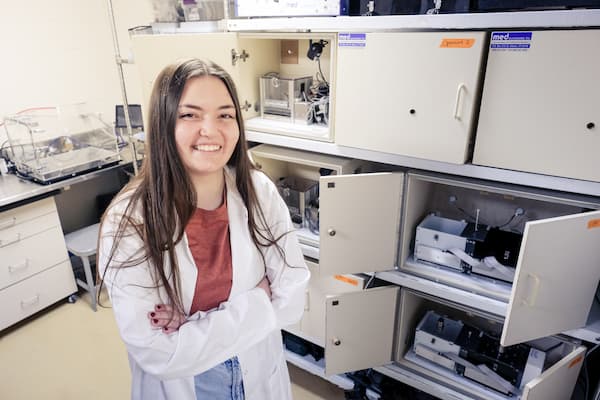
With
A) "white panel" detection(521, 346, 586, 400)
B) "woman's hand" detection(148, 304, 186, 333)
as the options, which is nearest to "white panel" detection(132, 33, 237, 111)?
"woman's hand" detection(148, 304, 186, 333)

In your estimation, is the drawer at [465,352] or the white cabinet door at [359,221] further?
the drawer at [465,352]

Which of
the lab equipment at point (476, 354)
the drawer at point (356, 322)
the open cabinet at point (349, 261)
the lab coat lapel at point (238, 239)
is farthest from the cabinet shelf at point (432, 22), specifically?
the lab equipment at point (476, 354)

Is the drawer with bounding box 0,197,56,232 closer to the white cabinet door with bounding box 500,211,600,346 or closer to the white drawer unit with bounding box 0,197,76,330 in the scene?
the white drawer unit with bounding box 0,197,76,330

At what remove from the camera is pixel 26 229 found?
228 cm

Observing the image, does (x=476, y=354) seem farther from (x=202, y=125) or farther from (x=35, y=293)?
(x=35, y=293)

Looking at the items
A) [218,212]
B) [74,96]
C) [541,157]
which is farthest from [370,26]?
[74,96]

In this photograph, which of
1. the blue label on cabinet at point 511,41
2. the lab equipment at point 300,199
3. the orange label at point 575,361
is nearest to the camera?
the blue label on cabinet at point 511,41

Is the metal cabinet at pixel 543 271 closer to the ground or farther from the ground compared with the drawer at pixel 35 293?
farther from the ground

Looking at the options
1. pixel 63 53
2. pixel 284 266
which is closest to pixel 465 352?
pixel 284 266

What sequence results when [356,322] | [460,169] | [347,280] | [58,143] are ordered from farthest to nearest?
[58,143]
[347,280]
[356,322]
[460,169]

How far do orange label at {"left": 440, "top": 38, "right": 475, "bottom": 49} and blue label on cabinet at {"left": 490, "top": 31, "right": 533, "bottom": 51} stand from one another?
0.20 ft

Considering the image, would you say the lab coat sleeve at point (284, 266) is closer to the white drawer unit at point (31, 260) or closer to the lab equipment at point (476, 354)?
the lab equipment at point (476, 354)

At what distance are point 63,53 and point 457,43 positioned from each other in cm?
262

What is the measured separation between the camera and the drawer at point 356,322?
5.17ft
